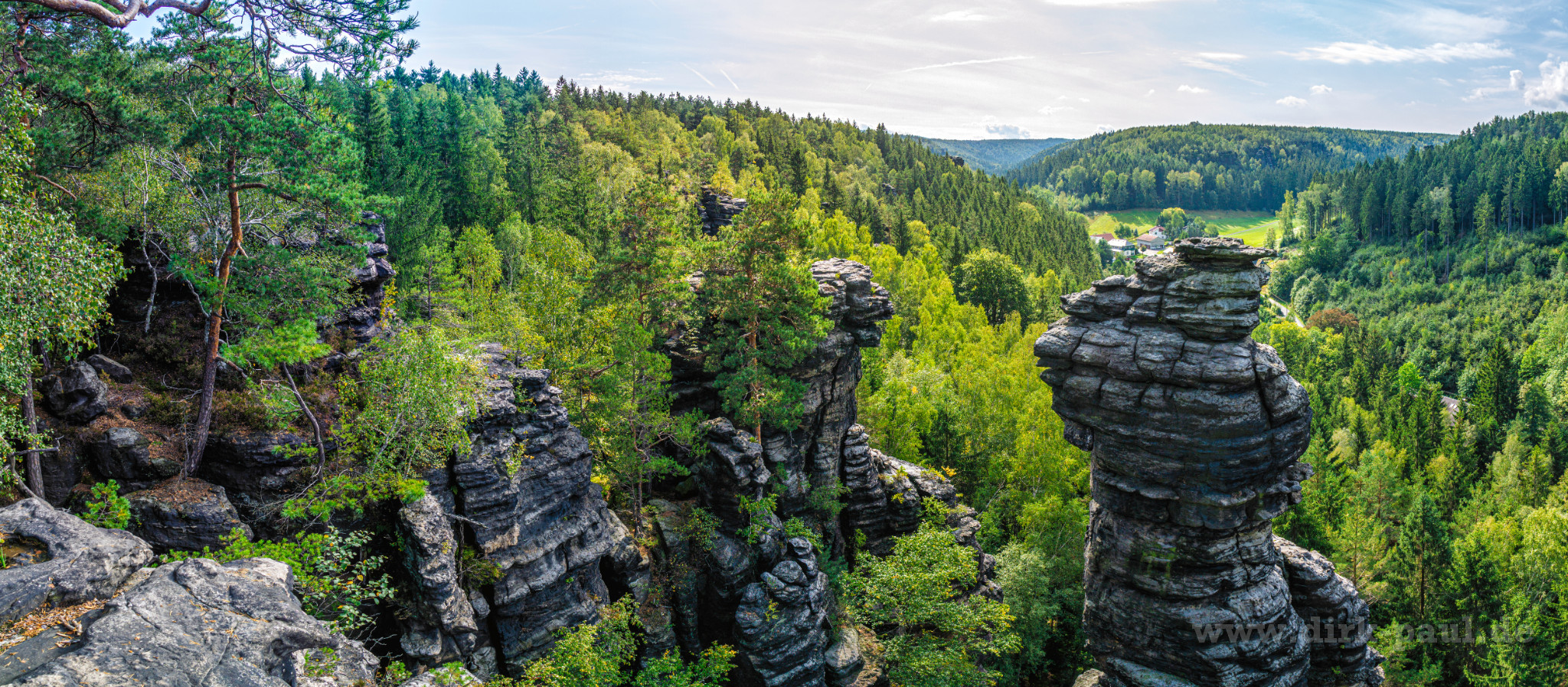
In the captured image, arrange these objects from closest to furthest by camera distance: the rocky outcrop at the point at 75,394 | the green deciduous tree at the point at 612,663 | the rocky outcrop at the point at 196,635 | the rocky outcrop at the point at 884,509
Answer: the rocky outcrop at the point at 196,635
the rocky outcrop at the point at 75,394
the green deciduous tree at the point at 612,663
the rocky outcrop at the point at 884,509

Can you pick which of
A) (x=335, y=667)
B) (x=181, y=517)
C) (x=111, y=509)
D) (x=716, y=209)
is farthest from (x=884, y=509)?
(x=716, y=209)

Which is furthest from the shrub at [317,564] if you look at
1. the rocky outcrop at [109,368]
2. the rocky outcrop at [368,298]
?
the rocky outcrop at [368,298]

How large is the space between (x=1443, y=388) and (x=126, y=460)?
147m

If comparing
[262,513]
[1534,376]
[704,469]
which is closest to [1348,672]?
[704,469]

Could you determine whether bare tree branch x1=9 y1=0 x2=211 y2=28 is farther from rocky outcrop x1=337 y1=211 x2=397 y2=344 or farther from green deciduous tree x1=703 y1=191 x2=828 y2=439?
green deciduous tree x1=703 y1=191 x2=828 y2=439

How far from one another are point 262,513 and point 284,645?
29.9 ft

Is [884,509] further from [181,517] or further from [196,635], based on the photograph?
[196,635]

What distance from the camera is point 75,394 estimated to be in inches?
699

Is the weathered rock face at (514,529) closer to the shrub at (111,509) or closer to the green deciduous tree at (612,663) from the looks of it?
the green deciduous tree at (612,663)

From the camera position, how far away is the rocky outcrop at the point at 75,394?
1752 cm

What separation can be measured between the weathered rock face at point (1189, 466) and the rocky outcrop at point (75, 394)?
96.2 ft

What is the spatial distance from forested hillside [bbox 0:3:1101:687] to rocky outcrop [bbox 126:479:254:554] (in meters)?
0.39

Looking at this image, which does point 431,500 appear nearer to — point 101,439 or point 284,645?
point 101,439

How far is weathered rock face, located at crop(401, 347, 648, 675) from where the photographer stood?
20.7 metres
